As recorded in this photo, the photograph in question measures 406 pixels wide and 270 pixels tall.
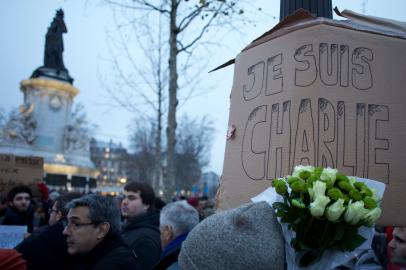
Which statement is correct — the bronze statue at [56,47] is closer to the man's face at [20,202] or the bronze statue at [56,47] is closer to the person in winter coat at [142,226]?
the man's face at [20,202]

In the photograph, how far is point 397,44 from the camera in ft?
6.55

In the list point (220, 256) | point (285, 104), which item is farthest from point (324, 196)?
point (285, 104)

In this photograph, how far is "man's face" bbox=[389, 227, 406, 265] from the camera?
255 centimetres

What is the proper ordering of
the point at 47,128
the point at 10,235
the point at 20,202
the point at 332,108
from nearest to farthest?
the point at 332,108
the point at 10,235
the point at 20,202
the point at 47,128

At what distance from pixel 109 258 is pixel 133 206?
6.64 ft

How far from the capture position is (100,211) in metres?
3.18

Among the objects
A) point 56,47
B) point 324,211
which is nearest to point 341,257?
point 324,211

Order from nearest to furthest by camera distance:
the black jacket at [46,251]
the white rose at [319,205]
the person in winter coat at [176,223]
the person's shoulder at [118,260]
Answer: the white rose at [319,205], the person's shoulder at [118,260], the black jacket at [46,251], the person in winter coat at [176,223]

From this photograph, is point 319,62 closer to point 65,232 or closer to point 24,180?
point 65,232

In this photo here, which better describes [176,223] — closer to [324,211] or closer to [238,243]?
[238,243]

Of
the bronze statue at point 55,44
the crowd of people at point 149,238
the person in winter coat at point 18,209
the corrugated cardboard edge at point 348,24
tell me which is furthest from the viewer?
the bronze statue at point 55,44

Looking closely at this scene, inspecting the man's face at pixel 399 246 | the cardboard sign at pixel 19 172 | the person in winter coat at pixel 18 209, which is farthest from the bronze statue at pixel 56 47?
the man's face at pixel 399 246

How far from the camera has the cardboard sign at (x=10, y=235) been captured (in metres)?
4.64

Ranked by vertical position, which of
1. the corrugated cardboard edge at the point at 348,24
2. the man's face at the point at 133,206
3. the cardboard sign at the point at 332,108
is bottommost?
the man's face at the point at 133,206
